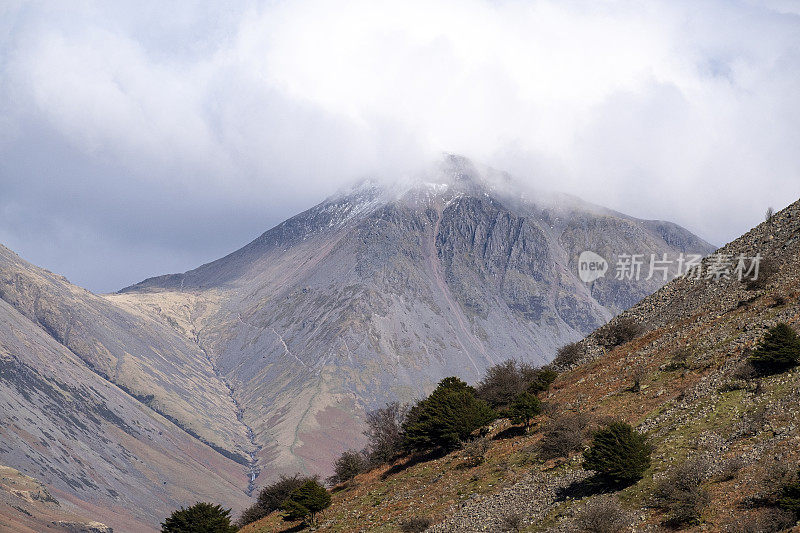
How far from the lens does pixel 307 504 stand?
5019cm

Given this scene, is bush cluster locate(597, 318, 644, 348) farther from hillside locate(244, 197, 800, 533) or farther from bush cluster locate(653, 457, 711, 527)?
bush cluster locate(653, 457, 711, 527)

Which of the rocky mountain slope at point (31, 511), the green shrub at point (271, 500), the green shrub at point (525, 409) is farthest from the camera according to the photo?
the rocky mountain slope at point (31, 511)

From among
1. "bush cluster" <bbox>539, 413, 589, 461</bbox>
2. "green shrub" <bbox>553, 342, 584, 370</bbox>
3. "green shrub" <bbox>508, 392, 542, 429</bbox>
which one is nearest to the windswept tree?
"green shrub" <bbox>508, 392, 542, 429</bbox>

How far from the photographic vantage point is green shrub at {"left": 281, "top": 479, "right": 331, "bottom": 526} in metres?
49.7

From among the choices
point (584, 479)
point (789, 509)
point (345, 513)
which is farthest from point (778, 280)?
point (345, 513)

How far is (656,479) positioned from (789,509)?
7.99 meters

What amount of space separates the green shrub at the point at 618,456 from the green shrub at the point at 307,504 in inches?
836

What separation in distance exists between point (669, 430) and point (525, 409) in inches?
550

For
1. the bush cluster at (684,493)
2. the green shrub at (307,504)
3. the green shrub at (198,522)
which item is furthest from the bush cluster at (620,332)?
the green shrub at (198,522)

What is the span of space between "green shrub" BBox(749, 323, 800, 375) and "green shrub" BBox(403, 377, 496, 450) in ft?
73.2

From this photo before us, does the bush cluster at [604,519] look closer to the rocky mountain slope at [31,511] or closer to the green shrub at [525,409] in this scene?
the green shrub at [525,409]

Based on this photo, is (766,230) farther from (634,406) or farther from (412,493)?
(412,493)

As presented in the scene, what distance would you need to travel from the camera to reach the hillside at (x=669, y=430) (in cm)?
3219

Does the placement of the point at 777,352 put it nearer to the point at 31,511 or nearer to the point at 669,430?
the point at 669,430
